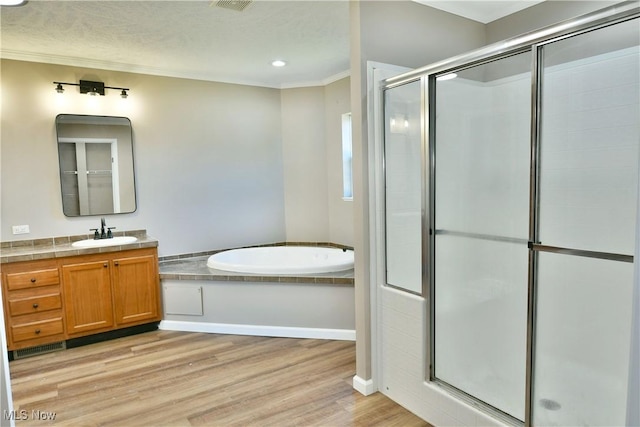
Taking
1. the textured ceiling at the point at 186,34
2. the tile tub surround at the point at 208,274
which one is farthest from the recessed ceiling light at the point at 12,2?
the tile tub surround at the point at 208,274

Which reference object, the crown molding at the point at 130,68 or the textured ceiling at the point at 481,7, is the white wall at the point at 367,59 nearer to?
the textured ceiling at the point at 481,7

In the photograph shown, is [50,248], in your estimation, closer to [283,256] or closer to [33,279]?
[33,279]

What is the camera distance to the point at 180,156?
431 centimetres

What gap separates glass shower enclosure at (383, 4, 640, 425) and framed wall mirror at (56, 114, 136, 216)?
2.83 meters

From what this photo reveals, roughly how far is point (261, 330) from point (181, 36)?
8.55 feet

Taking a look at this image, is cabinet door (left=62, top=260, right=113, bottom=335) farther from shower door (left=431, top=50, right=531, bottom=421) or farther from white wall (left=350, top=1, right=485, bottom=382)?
shower door (left=431, top=50, right=531, bottom=421)

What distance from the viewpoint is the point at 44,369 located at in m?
3.04

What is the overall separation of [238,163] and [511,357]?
11.4ft

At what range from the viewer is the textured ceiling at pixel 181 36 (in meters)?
2.72

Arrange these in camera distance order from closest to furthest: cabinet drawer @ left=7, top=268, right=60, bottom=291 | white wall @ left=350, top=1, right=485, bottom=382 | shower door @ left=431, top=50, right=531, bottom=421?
shower door @ left=431, top=50, right=531, bottom=421
white wall @ left=350, top=1, right=485, bottom=382
cabinet drawer @ left=7, top=268, right=60, bottom=291

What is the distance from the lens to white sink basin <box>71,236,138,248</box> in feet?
11.7

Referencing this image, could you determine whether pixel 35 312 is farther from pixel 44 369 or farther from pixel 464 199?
pixel 464 199

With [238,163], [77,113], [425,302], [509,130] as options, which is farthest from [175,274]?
[509,130]

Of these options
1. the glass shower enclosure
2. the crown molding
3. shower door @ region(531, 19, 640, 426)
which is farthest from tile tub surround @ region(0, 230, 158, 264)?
shower door @ region(531, 19, 640, 426)
